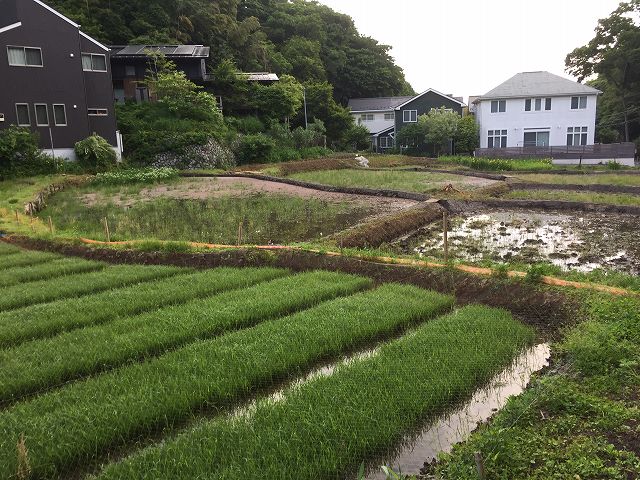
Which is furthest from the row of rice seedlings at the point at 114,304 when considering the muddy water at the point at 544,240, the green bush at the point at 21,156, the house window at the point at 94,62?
the house window at the point at 94,62

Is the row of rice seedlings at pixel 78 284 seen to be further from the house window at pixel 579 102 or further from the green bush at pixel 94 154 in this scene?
the house window at pixel 579 102

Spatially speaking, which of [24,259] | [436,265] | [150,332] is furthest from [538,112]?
[150,332]

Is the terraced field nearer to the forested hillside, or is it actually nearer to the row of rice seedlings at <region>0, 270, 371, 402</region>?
the row of rice seedlings at <region>0, 270, 371, 402</region>

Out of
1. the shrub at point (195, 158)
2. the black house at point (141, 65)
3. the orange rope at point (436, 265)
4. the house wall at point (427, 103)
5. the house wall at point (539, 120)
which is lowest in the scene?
the orange rope at point (436, 265)

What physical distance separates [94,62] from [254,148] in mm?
10301

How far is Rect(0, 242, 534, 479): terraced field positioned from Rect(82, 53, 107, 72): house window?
925 inches

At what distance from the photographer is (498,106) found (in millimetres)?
39250

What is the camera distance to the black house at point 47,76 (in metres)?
25.6

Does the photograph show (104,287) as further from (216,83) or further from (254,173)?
(216,83)

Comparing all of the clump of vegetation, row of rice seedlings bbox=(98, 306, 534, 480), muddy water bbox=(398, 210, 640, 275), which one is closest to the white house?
muddy water bbox=(398, 210, 640, 275)

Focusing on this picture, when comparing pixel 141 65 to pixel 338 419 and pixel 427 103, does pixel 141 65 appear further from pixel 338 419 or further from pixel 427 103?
pixel 338 419

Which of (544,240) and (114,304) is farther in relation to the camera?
(544,240)

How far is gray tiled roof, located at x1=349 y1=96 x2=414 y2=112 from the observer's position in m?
51.5

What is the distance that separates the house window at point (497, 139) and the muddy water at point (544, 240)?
24457 mm
